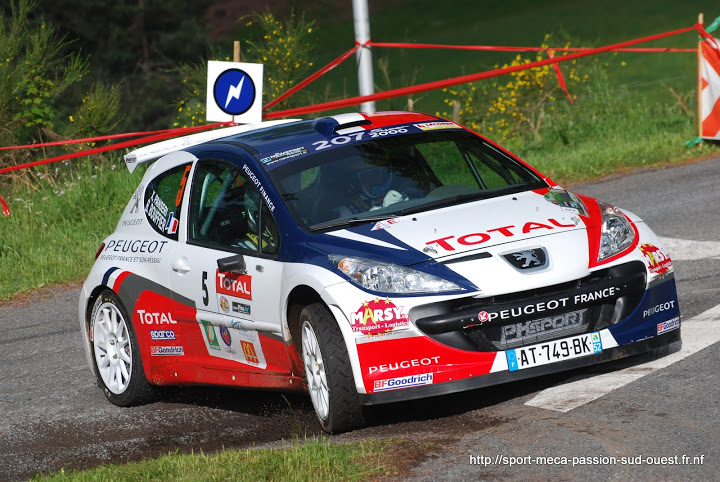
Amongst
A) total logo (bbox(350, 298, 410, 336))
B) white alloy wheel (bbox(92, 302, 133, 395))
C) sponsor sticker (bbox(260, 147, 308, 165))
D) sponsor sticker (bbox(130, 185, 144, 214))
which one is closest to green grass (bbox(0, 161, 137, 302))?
sponsor sticker (bbox(130, 185, 144, 214))

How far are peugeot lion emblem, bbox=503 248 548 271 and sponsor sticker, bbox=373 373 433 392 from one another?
2.29ft

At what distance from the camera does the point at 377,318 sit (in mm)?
5824

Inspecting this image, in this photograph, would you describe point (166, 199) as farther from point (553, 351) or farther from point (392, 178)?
point (553, 351)

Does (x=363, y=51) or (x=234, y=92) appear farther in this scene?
(x=363, y=51)

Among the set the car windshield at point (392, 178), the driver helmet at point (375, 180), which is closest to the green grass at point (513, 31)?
the car windshield at point (392, 178)

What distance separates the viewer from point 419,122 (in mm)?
7582

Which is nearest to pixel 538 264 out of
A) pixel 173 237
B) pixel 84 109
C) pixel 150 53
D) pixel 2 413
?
pixel 173 237

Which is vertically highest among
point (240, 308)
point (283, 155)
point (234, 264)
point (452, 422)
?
point (283, 155)

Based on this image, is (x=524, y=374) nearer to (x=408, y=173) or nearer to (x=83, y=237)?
(x=408, y=173)

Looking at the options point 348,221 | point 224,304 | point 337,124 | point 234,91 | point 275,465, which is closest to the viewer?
point 275,465

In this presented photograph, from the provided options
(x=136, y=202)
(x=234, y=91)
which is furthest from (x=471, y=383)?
(x=234, y=91)

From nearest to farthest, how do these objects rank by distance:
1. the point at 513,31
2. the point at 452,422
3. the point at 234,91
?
the point at 452,422, the point at 234,91, the point at 513,31

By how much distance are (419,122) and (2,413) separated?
3.25 metres

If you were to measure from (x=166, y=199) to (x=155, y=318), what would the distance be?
0.82 metres
